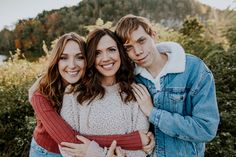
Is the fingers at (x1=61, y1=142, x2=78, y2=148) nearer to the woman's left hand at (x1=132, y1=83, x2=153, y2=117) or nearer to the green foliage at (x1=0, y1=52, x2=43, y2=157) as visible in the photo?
the woman's left hand at (x1=132, y1=83, x2=153, y2=117)

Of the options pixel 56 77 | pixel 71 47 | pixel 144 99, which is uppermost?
pixel 71 47

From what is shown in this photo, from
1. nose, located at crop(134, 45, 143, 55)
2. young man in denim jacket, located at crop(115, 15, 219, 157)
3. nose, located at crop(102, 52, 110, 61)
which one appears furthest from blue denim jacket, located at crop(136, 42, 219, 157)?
nose, located at crop(102, 52, 110, 61)

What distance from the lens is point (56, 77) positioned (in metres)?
3.50

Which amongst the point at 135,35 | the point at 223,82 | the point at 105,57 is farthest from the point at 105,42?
the point at 223,82

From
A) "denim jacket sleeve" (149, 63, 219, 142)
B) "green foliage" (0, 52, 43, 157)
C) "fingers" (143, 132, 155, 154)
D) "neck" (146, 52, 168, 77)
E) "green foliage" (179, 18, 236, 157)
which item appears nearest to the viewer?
"denim jacket sleeve" (149, 63, 219, 142)

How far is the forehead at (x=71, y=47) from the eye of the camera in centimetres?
337

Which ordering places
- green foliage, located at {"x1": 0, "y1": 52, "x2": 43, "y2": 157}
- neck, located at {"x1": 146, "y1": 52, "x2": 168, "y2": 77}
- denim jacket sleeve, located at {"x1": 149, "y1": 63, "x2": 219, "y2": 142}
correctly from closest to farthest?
denim jacket sleeve, located at {"x1": 149, "y1": 63, "x2": 219, "y2": 142} < neck, located at {"x1": 146, "y1": 52, "x2": 168, "y2": 77} < green foliage, located at {"x1": 0, "y1": 52, "x2": 43, "y2": 157}

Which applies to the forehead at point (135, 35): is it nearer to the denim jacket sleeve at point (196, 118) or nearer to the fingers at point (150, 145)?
the denim jacket sleeve at point (196, 118)

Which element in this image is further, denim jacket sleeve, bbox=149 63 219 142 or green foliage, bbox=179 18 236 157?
green foliage, bbox=179 18 236 157

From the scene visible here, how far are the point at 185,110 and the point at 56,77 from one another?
3.50 ft

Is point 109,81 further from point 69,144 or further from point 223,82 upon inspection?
point 223,82

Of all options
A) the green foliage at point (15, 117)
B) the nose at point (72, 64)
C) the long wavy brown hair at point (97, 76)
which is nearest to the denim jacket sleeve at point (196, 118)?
the long wavy brown hair at point (97, 76)

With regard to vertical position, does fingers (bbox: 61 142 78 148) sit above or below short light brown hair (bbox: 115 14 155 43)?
below

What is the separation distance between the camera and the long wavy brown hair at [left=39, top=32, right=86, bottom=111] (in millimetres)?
3314
